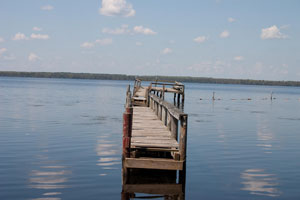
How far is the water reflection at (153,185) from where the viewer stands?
11.4 meters

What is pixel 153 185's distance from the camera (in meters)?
12.1

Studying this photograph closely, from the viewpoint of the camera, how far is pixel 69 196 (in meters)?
10.9

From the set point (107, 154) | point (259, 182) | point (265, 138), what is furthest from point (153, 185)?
point (265, 138)

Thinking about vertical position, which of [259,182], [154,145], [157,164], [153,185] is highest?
A: [154,145]

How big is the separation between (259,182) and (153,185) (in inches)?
149

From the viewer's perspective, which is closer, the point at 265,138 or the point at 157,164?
the point at 157,164

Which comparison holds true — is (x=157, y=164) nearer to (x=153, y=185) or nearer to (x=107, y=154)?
(x=153, y=185)

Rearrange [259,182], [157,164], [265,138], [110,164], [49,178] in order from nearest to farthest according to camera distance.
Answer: [157,164]
[49,178]
[259,182]
[110,164]
[265,138]

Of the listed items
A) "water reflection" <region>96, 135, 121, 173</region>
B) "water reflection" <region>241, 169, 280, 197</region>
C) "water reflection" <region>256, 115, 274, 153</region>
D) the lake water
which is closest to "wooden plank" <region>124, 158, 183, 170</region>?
the lake water

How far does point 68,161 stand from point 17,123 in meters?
13.6

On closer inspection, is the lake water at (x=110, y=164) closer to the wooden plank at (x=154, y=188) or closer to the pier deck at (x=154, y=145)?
the wooden plank at (x=154, y=188)

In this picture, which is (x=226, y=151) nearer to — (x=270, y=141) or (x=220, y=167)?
(x=220, y=167)

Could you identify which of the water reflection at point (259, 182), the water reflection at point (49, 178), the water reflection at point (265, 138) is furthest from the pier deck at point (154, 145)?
the water reflection at point (265, 138)

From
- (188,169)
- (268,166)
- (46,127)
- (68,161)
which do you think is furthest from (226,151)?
(46,127)
